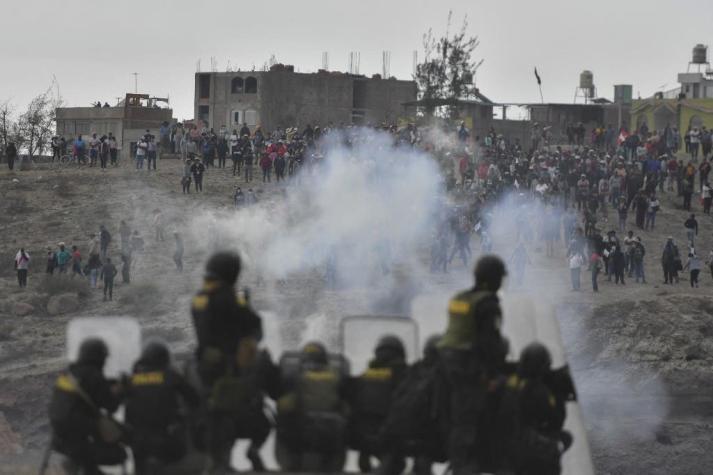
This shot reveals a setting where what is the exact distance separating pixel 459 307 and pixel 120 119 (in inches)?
2865

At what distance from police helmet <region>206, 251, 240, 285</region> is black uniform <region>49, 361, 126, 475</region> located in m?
1.02

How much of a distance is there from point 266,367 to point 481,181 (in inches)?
1243

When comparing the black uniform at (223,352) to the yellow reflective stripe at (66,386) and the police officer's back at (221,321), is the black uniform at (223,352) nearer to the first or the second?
the police officer's back at (221,321)

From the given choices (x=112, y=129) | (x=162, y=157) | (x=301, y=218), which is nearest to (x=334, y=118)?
(x=112, y=129)

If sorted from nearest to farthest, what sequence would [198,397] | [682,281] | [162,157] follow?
[198,397], [682,281], [162,157]

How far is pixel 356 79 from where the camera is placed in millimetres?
82188

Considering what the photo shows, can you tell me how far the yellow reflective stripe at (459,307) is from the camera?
10.0 m

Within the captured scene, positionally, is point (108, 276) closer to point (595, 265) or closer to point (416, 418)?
point (595, 265)

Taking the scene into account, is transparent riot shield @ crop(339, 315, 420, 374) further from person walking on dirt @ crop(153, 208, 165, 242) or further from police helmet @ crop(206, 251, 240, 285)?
person walking on dirt @ crop(153, 208, 165, 242)

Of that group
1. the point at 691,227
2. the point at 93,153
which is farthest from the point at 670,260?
the point at 93,153

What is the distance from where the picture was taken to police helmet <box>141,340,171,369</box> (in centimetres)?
972

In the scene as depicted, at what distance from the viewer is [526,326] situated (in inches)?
440

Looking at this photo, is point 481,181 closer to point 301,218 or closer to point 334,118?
point 301,218

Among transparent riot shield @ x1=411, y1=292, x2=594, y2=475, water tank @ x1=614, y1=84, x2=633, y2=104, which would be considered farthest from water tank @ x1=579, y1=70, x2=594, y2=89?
transparent riot shield @ x1=411, y1=292, x2=594, y2=475
